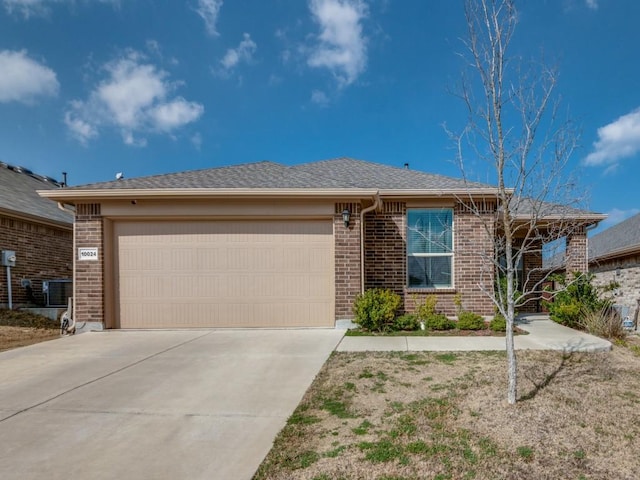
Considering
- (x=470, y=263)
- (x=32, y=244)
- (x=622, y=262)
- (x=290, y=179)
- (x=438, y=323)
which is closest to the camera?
(x=438, y=323)

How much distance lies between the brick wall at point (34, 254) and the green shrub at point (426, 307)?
10.9 metres

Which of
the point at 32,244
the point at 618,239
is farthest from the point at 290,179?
the point at 618,239

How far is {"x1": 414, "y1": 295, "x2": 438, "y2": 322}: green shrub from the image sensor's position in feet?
27.6

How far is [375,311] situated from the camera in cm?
787

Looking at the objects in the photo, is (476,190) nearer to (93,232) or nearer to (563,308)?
(563,308)

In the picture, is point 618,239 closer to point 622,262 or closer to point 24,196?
point 622,262

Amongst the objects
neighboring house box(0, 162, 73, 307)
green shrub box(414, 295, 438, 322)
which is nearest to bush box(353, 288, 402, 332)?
green shrub box(414, 295, 438, 322)

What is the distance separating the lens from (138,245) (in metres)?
8.67

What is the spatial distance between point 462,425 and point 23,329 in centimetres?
1015

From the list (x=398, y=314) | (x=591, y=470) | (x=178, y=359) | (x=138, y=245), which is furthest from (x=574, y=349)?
(x=138, y=245)

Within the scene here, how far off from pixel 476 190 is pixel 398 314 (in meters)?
3.35

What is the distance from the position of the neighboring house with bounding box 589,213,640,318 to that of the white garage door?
29.3 ft

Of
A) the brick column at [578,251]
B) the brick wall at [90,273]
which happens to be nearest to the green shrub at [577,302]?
the brick column at [578,251]

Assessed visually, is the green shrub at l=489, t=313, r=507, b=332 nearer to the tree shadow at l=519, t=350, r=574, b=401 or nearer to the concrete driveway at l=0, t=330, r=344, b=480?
the tree shadow at l=519, t=350, r=574, b=401
